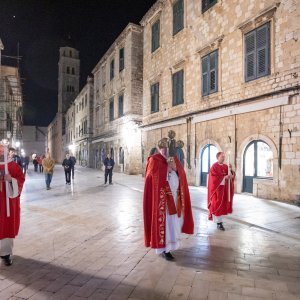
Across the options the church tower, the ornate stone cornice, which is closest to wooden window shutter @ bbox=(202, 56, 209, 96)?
the ornate stone cornice

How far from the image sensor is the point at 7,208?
4516 millimetres

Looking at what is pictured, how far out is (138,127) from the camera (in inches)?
865

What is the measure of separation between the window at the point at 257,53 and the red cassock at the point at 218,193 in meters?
6.19

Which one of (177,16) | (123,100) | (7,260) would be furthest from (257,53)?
(123,100)

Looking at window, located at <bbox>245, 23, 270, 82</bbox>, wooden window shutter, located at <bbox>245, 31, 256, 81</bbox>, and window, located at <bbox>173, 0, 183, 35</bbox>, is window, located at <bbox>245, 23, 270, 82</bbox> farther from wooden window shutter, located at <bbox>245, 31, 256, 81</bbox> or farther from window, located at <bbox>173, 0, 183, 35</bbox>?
window, located at <bbox>173, 0, 183, 35</bbox>

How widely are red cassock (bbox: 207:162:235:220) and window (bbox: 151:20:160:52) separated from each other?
46.9 feet

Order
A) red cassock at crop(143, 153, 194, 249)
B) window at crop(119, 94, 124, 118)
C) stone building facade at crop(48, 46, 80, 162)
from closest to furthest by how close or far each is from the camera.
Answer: red cassock at crop(143, 153, 194, 249) → window at crop(119, 94, 124, 118) → stone building facade at crop(48, 46, 80, 162)

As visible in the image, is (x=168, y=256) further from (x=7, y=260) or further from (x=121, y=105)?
(x=121, y=105)

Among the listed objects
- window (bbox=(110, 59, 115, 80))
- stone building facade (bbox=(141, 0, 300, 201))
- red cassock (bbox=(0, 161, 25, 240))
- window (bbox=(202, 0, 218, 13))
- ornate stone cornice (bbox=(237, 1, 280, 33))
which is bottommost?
red cassock (bbox=(0, 161, 25, 240))

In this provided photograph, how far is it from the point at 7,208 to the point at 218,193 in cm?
433

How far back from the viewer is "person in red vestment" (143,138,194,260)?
4.65 m

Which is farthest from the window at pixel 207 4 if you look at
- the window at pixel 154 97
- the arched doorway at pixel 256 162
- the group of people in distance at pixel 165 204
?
the group of people in distance at pixel 165 204

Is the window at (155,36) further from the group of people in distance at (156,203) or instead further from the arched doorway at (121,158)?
the group of people in distance at (156,203)

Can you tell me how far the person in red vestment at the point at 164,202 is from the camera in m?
4.65
